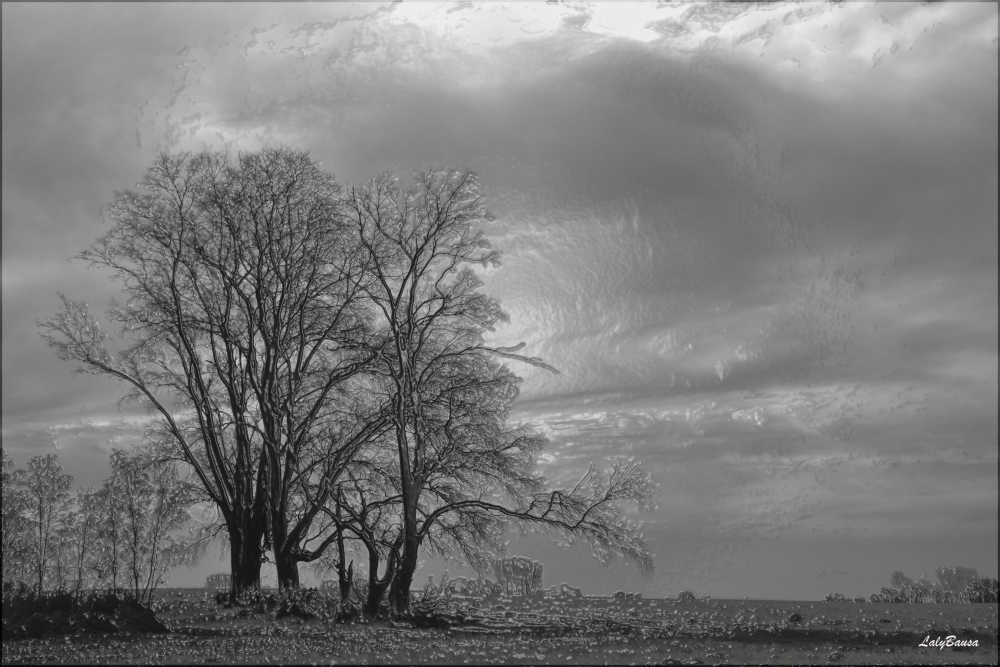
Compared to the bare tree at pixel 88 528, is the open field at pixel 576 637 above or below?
below

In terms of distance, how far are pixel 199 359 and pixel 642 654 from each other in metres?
17.1

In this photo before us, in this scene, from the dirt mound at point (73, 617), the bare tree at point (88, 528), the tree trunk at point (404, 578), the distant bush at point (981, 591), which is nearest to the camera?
the dirt mound at point (73, 617)

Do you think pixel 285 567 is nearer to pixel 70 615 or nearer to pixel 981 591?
pixel 70 615

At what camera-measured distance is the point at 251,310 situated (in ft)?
80.4

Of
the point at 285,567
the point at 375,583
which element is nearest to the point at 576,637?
the point at 375,583

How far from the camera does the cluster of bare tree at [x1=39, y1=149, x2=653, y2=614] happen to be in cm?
2298

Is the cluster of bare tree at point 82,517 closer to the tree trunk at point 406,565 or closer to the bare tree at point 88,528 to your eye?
the bare tree at point 88,528

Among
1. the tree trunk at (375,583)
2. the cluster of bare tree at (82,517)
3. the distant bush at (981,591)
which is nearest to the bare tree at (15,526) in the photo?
the cluster of bare tree at (82,517)

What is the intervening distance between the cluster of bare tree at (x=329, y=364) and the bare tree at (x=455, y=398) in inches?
1.9

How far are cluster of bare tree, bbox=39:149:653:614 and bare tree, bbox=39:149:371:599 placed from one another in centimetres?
6

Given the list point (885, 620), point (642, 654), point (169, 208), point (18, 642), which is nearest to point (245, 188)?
point (169, 208)

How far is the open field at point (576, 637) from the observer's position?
622 inches

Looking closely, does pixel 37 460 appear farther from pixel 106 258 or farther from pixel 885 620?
pixel 885 620

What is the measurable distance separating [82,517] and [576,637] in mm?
16987
